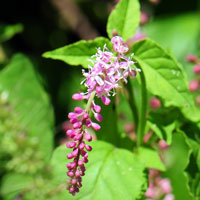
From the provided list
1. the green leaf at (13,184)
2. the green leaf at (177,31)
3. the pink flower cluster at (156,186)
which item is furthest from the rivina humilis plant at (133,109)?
the green leaf at (177,31)

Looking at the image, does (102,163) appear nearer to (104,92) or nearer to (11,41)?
(104,92)

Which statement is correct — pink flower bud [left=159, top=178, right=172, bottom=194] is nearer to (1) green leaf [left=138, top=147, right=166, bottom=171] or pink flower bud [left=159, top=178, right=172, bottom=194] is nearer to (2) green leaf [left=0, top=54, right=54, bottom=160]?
(1) green leaf [left=138, top=147, right=166, bottom=171]

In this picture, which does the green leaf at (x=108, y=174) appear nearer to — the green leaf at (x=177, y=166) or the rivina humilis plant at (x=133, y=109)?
the rivina humilis plant at (x=133, y=109)

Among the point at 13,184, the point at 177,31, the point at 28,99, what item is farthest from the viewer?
the point at 177,31

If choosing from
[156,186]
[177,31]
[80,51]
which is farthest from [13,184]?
[177,31]

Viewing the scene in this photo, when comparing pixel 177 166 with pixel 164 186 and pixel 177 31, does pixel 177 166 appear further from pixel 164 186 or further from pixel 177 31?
pixel 177 31

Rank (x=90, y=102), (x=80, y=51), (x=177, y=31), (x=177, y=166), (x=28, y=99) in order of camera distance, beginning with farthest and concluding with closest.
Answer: (x=177, y=31)
(x=177, y=166)
(x=28, y=99)
(x=80, y=51)
(x=90, y=102)

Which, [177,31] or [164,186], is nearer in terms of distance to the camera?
[164,186]
